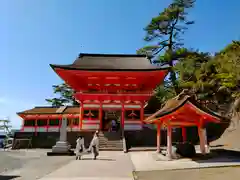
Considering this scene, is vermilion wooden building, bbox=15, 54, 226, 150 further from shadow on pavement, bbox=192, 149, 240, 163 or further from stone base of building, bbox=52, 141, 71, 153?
shadow on pavement, bbox=192, 149, 240, 163

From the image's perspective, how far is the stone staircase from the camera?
1789cm

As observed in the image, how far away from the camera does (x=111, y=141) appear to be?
62.4 ft

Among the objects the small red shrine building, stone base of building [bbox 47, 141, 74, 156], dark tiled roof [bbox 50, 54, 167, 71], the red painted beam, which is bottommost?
stone base of building [bbox 47, 141, 74, 156]

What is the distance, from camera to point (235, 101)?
2269 cm

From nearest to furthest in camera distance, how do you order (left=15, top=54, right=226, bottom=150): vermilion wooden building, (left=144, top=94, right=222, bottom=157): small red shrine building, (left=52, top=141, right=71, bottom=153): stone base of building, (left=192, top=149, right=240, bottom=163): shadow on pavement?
1. (left=192, top=149, right=240, bottom=163): shadow on pavement
2. (left=144, top=94, right=222, bottom=157): small red shrine building
3. (left=52, top=141, right=71, bottom=153): stone base of building
4. (left=15, top=54, right=226, bottom=150): vermilion wooden building

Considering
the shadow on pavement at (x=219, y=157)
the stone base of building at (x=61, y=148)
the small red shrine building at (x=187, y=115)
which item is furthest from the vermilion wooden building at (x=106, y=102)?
the shadow on pavement at (x=219, y=157)

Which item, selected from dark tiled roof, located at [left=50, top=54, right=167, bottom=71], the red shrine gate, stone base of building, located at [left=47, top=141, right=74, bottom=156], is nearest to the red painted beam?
the red shrine gate

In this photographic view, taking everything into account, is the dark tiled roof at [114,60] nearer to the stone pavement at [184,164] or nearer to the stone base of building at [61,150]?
the stone base of building at [61,150]

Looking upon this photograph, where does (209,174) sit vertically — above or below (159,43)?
below

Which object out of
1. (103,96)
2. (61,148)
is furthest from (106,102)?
(61,148)

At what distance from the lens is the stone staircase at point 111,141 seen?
17.9 meters

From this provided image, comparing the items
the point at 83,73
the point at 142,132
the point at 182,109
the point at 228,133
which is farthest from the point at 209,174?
the point at 83,73

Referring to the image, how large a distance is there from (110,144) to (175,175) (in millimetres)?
11301

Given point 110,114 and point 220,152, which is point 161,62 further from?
point 220,152
